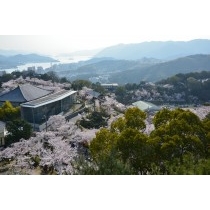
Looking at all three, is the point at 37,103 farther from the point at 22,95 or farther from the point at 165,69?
the point at 165,69

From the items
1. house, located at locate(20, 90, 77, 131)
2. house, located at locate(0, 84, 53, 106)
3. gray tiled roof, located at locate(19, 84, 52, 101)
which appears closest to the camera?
house, located at locate(20, 90, 77, 131)

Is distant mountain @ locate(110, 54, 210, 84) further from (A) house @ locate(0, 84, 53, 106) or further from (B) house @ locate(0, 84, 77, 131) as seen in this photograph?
(A) house @ locate(0, 84, 53, 106)

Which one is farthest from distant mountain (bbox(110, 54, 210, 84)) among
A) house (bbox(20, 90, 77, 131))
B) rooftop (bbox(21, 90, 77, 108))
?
house (bbox(20, 90, 77, 131))

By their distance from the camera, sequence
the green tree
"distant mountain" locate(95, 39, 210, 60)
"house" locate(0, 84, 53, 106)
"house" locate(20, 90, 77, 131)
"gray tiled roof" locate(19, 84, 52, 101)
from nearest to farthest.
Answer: the green tree → "house" locate(20, 90, 77, 131) → "house" locate(0, 84, 53, 106) → "gray tiled roof" locate(19, 84, 52, 101) → "distant mountain" locate(95, 39, 210, 60)

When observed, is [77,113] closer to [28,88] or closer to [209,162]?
[28,88]

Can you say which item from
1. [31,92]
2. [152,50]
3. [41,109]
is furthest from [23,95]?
[152,50]

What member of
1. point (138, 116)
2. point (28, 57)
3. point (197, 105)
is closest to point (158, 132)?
point (138, 116)

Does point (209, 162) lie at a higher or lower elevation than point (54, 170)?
higher

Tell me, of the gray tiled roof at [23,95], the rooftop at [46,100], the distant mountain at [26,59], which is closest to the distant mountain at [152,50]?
the distant mountain at [26,59]
